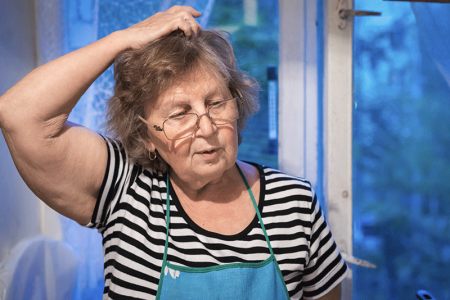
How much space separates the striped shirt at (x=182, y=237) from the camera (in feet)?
3.26

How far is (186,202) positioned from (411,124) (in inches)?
46.6

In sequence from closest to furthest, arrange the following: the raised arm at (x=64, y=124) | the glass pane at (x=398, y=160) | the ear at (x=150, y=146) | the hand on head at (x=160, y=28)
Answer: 1. the raised arm at (x=64, y=124)
2. the hand on head at (x=160, y=28)
3. the ear at (x=150, y=146)
4. the glass pane at (x=398, y=160)

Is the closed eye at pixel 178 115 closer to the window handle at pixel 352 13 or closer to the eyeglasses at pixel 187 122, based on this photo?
the eyeglasses at pixel 187 122

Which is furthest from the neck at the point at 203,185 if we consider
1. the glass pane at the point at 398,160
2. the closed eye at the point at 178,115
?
the glass pane at the point at 398,160

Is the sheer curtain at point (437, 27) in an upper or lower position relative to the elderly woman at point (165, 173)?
upper

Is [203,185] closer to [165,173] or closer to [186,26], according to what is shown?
[165,173]

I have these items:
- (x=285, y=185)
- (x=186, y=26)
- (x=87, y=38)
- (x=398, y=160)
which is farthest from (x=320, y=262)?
(x=87, y=38)

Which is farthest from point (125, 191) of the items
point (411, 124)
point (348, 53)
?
point (411, 124)

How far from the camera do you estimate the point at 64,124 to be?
0.93 m

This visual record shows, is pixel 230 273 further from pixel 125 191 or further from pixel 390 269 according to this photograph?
pixel 390 269

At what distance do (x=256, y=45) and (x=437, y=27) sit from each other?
2.60 feet

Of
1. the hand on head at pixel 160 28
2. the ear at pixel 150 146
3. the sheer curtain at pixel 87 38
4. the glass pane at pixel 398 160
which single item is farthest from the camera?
Answer: the glass pane at pixel 398 160

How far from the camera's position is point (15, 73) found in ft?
4.25

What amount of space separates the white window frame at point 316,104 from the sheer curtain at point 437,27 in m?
0.30
